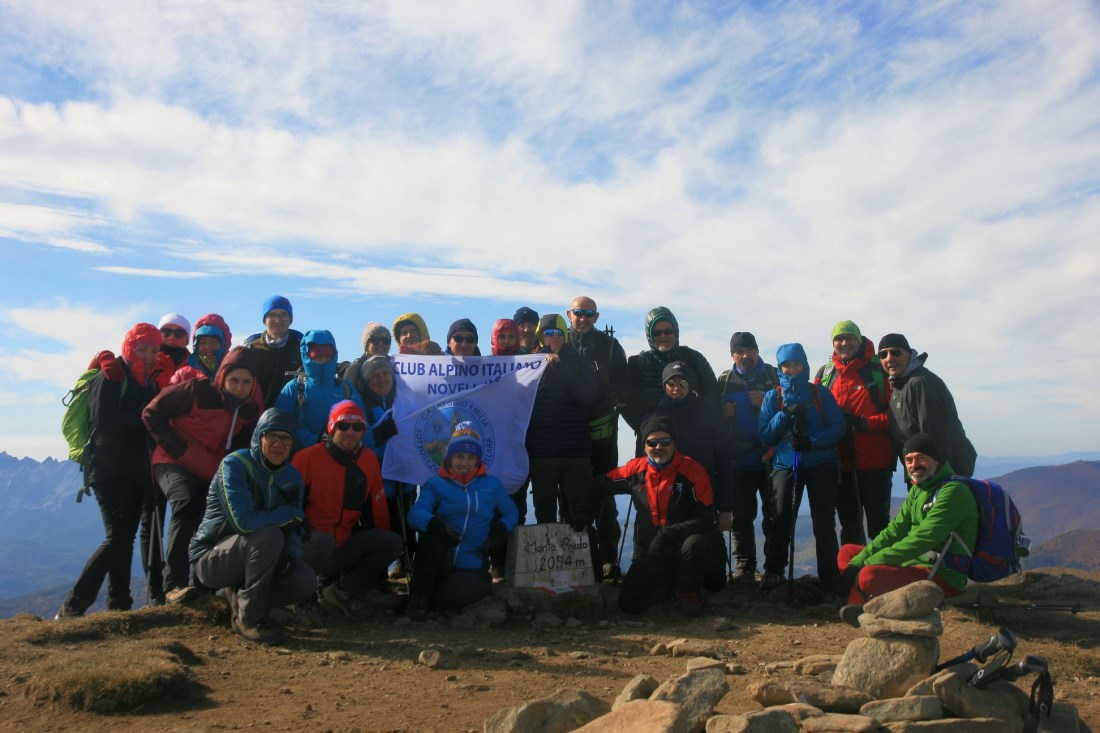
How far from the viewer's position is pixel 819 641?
7680 mm

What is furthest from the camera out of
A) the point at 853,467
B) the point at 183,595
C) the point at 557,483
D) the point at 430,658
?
the point at 557,483

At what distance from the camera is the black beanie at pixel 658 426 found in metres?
9.02

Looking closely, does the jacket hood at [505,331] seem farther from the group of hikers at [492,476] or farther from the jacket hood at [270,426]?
the jacket hood at [270,426]

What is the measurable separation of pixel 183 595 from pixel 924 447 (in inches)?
279

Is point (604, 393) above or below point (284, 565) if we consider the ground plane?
above

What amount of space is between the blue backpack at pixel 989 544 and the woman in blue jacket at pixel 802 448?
1.57 metres

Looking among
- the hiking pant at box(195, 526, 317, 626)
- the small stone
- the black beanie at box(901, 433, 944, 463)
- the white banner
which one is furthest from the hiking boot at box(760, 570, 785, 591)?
the hiking pant at box(195, 526, 317, 626)

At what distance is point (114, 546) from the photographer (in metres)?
8.47

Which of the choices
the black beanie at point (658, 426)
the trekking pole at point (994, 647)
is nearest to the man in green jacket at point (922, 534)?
the trekking pole at point (994, 647)

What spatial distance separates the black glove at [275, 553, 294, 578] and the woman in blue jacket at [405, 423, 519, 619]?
4.88 feet

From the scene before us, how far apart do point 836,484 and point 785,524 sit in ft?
2.30

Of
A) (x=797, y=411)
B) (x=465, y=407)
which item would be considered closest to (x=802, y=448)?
(x=797, y=411)

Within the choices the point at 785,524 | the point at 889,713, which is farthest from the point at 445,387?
the point at 889,713

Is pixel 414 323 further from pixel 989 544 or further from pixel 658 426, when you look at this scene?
pixel 989 544
